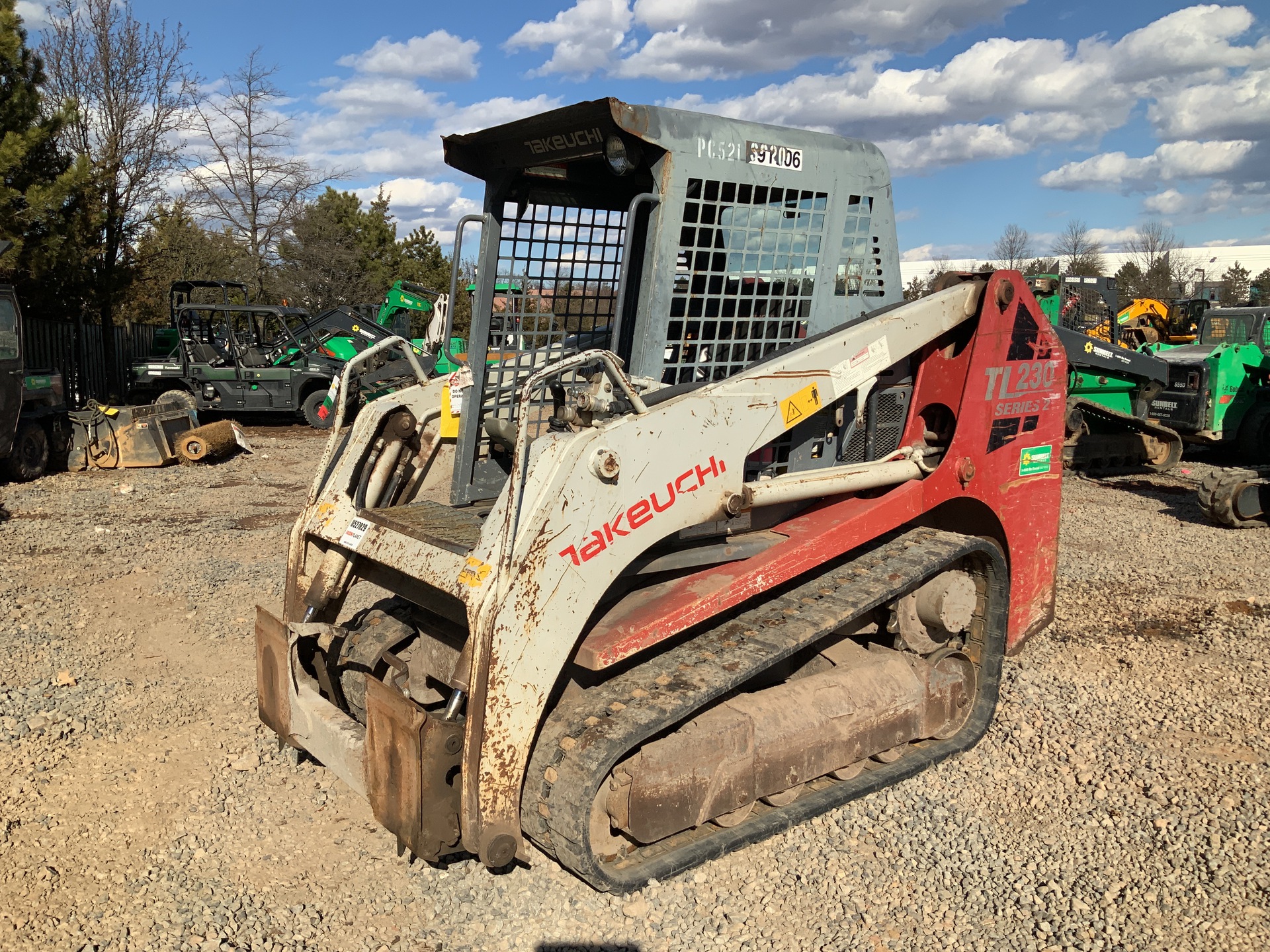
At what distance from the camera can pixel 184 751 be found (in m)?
4.52

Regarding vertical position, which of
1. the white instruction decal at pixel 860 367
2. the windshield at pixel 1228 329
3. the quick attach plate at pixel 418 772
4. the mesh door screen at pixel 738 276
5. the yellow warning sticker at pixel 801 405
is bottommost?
the quick attach plate at pixel 418 772

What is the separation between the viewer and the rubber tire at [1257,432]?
13125 mm

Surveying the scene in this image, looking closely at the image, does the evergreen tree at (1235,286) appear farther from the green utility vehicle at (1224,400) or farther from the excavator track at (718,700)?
the excavator track at (718,700)

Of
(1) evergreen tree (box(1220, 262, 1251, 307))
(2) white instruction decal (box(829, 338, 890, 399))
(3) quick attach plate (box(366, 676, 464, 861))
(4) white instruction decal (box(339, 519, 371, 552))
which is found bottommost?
(3) quick attach plate (box(366, 676, 464, 861))

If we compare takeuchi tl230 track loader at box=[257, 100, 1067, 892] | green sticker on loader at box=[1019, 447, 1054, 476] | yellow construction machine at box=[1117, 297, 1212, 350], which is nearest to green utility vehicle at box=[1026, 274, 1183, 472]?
yellow construction machine at box=[1117, 297, 1212, 350]

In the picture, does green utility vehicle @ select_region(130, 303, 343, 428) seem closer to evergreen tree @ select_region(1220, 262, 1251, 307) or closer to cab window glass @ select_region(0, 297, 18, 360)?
cab window glass @ select_region(0, 297, 18, 360)

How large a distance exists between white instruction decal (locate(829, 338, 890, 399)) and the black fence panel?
15.5m

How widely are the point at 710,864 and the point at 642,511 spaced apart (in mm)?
1374

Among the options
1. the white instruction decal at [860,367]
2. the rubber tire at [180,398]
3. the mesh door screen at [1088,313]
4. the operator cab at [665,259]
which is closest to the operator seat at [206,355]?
the rubber tire at [180,398]

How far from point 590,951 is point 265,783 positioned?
1.77 m

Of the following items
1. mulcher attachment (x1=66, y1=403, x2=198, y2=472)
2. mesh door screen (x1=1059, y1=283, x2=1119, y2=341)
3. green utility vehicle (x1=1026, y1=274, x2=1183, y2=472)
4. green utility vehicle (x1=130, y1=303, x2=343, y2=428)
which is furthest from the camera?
green utility vehicle (x1=130, y1=303, x2=343, y2=428)

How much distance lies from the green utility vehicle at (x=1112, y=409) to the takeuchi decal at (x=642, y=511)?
32.8ft

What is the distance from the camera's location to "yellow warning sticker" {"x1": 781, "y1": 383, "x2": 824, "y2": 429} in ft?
11.7

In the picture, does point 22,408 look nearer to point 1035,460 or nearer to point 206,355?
point 206,355
